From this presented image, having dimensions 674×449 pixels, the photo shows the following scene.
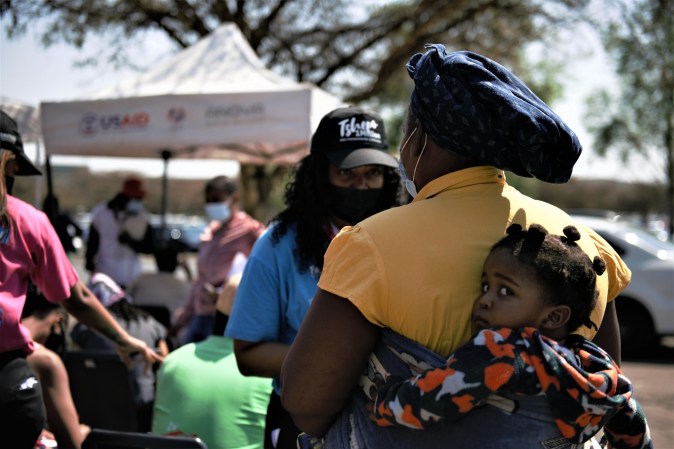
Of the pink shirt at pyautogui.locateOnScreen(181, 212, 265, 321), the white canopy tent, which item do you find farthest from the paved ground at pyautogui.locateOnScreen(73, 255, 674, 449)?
the white canopy tent

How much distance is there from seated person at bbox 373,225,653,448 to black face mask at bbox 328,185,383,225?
4.23ft

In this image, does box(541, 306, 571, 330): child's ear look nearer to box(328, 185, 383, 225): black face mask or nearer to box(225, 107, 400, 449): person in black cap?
box(225, 107, 400, 449): person in black cap

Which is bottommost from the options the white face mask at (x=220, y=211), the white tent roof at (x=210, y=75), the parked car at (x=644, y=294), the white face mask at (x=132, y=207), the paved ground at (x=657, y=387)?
the paved ground at (x=657, y=387)

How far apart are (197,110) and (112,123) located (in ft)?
3.01

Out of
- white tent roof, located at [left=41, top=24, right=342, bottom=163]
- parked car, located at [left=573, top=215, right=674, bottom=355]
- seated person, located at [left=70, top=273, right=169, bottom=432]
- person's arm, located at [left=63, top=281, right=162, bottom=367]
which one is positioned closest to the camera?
person's arm, located at [left=63, top=281, right=162, bottom=367]

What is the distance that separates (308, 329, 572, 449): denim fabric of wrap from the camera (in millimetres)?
1443

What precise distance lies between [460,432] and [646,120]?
31.8m

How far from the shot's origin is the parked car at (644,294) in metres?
8.84

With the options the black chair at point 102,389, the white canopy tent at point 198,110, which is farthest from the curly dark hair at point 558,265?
the white canopy tent at point 198,110

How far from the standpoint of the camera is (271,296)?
2420mm

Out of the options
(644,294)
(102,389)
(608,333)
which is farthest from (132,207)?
(608,333)

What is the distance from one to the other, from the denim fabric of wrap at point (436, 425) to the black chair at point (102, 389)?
2608mm

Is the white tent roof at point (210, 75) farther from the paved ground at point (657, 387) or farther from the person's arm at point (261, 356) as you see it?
the paved ground at point (657, 387)

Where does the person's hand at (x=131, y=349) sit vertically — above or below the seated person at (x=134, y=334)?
above
